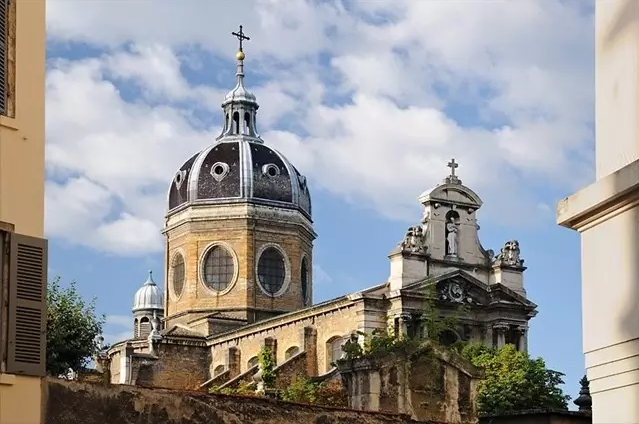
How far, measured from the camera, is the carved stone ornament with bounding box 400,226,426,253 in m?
65.6

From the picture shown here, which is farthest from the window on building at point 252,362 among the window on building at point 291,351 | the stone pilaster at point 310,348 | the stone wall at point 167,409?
the stone wall at point 167,409

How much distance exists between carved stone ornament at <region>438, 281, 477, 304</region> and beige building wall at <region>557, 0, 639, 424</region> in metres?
55.5

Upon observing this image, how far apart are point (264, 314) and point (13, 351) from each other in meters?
62.4

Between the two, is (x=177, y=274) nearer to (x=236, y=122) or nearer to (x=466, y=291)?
(x=236, y=122)

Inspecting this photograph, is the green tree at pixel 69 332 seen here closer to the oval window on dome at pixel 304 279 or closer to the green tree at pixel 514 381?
the green tree at pixel 514 381

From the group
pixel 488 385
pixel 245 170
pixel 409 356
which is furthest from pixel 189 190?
pixel 409 356

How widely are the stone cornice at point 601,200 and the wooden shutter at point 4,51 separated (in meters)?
6.19

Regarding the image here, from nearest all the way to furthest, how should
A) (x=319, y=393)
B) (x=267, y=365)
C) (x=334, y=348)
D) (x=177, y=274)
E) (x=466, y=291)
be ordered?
(x=319, y=393), (x=267, y=365), (x=334, y=348), (x=466, y=291), (x=177, y=274)

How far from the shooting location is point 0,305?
1302cm

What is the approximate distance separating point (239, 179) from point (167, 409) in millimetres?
60952

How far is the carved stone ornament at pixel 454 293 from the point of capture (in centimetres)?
6462

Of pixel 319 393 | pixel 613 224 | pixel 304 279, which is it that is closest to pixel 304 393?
pixel 319 393

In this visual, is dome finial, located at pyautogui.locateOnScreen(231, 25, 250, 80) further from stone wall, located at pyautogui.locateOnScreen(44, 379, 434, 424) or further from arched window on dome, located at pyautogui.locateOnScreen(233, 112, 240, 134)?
stone wall, located at pyautogui.locateOnScreen(44, 379, 434, 424)

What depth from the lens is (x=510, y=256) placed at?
68.3m
